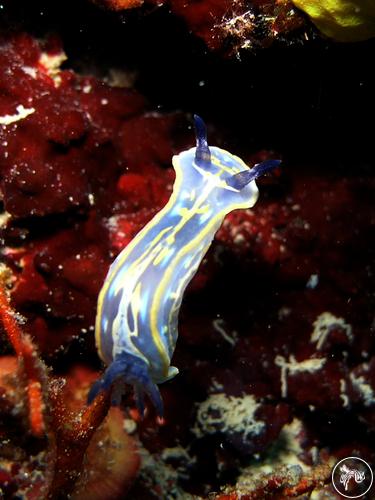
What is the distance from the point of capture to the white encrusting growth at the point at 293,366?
4.20m

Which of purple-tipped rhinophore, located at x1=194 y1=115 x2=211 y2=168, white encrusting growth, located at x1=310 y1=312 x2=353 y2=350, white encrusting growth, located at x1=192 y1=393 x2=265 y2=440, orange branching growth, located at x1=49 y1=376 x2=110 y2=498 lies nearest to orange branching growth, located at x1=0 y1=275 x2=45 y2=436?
orange branching growth, located at x1=49 y1=376 x2=110 y2=498

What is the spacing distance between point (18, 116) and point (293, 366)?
9.86ft

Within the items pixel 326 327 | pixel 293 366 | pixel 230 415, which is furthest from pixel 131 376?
pixel 326 327

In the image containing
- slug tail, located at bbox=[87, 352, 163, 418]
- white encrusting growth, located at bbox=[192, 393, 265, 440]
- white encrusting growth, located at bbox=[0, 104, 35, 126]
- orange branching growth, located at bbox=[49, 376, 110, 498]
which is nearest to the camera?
slug tail, located at bbox=[87, 352, 163, 418]

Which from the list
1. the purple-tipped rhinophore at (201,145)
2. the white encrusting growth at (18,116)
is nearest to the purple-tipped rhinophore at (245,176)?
the purple-tipped rhinophore at (201,145)

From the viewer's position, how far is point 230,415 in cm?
419

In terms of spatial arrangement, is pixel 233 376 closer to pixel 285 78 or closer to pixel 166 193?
pixel 166 193

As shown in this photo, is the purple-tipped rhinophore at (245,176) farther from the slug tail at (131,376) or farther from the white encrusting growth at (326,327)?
the white encrusting growth at (326,327)

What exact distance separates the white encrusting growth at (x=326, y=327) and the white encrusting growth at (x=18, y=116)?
2871mm

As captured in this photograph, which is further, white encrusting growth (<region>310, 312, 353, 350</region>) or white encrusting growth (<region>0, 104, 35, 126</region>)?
white encrusting growth (<region>310, 312, 353, 350</region>)
